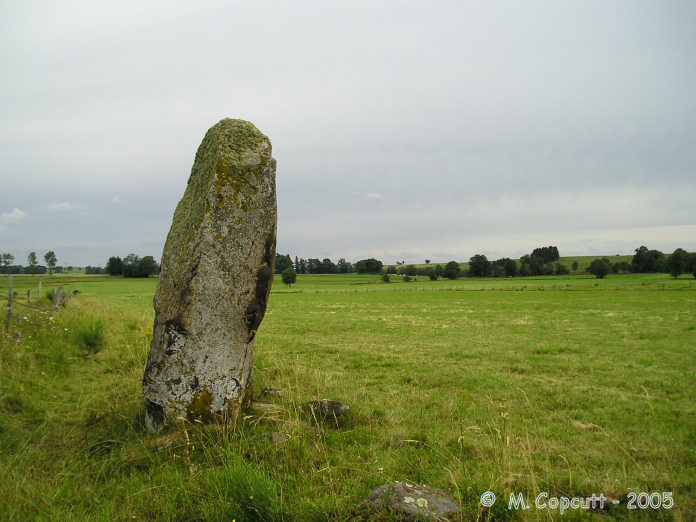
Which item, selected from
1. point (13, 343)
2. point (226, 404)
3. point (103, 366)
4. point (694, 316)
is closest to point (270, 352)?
point (103, 366)

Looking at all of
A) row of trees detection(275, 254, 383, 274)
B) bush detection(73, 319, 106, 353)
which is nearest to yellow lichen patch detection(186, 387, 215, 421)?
bush detection(73, 319, 106, 353)

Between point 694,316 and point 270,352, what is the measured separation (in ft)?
85.8

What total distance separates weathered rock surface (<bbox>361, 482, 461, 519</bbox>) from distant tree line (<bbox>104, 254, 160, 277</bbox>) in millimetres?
126233

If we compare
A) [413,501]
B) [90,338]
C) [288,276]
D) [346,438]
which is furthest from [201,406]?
[288,276]

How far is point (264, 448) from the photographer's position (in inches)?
186

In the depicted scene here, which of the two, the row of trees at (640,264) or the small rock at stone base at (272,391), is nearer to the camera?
the small rock at stone base at (272,391)

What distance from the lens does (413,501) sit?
351 centimetres

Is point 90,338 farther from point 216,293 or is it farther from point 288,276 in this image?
point 288,276

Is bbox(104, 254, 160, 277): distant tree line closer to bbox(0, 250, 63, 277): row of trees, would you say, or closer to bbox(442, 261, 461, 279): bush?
bbox(0, 250, 63, 277): row of trees

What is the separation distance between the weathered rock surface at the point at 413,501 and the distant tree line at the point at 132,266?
126 meters

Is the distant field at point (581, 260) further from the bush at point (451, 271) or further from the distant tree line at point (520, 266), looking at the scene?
the bush at point (451, 271)

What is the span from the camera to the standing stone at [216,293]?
5.68 meters

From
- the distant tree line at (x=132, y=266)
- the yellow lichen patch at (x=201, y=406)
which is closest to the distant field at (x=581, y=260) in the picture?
the distant tree line at (x=132, y=266)

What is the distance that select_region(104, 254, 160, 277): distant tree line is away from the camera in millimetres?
118625
